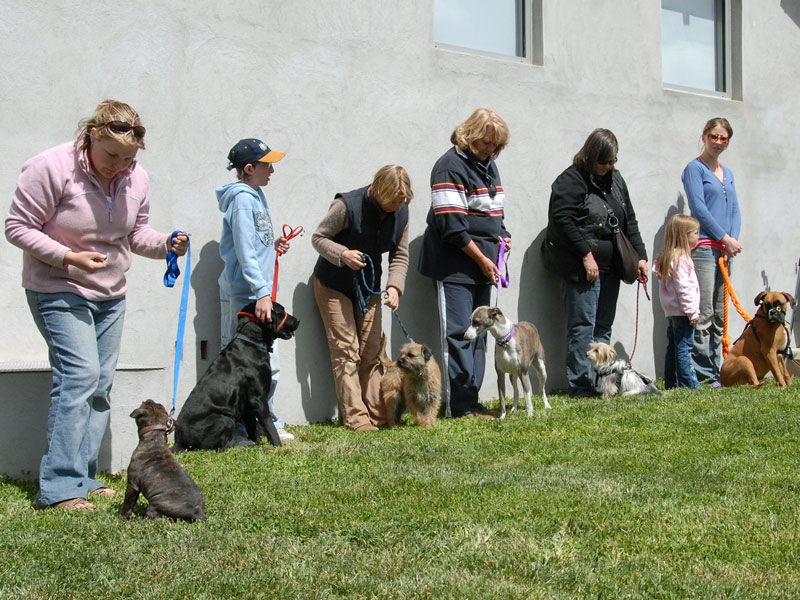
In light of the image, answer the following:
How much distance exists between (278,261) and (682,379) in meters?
4.16

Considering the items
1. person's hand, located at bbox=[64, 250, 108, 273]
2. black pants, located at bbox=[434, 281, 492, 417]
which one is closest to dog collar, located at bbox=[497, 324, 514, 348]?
black pants, located at bbox=[434, 281, 492, 417]

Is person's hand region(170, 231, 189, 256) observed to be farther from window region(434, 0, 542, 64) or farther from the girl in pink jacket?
the girl in pink jacket

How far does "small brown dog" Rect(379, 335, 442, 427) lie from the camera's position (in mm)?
6559

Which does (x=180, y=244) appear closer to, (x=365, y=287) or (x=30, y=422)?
(x=30, y=422)

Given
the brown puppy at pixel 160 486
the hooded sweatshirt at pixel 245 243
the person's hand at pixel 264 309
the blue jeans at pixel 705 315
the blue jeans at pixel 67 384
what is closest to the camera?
the brown puppy at pixel 160 486

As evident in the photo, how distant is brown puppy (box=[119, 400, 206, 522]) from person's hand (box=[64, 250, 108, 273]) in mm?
898

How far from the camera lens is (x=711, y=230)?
8.84 metres

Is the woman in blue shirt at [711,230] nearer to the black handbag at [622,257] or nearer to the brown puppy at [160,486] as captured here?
the black handbag at [622,257]

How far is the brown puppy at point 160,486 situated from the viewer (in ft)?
12.8

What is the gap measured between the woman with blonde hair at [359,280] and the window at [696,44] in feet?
16.3

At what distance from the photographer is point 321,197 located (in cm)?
731

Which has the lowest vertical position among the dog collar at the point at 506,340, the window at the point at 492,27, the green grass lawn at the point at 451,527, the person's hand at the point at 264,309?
the green grass lawn at the point at 451,527

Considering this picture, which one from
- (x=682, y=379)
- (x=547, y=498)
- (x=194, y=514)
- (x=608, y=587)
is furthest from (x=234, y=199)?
(x=682, y=379)

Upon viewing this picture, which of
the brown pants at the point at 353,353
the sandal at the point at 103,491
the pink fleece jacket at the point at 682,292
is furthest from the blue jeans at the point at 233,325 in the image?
the pink fleece jacket at the point at 682,292
